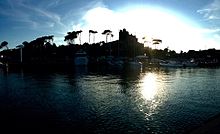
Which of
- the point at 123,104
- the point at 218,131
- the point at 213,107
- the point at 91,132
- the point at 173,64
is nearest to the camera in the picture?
the point at 218,131

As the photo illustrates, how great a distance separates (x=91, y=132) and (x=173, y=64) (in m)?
170

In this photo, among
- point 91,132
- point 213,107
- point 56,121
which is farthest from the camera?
point 213,107

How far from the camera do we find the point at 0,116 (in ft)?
110

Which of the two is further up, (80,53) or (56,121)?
(80,53)

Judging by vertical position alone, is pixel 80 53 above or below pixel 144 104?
above

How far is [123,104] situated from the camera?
4178cm

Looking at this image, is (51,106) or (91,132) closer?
(91,132)

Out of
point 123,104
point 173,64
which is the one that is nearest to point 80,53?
point 173,64

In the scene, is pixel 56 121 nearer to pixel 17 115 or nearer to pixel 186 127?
pixel 17 115

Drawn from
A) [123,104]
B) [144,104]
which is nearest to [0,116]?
[123,104]

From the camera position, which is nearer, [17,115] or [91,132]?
[91,132]

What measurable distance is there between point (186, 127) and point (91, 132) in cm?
1099

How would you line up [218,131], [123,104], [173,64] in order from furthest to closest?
[173,64]
[123,104]
[218,131]

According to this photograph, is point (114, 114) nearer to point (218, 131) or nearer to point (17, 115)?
point (17, 115)
